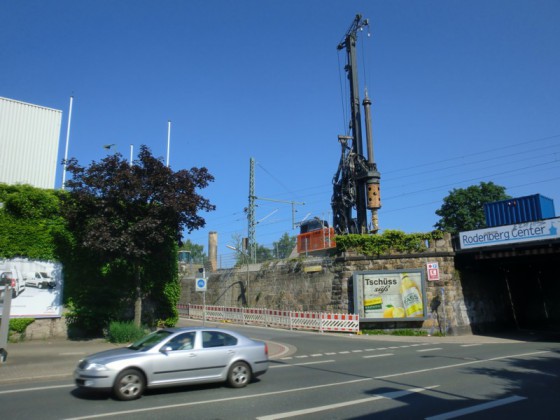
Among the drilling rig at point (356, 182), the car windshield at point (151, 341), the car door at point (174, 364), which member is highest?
the drilling rig at point (356, 182)

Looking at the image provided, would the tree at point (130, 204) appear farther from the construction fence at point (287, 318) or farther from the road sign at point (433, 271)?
the road sign at point (433, 271)

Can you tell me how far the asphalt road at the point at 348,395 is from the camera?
7336mm

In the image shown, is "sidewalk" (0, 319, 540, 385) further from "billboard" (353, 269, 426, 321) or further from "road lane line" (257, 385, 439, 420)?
"road lane line" (257, 385, 439, 420)

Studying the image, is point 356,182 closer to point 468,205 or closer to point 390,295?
point 390,295

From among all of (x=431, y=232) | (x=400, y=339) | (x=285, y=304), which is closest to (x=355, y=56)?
(x=431, y=232)

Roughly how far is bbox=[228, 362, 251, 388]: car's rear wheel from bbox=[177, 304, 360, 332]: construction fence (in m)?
11.8

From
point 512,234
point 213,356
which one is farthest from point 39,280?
point 512,234

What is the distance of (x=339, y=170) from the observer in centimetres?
3362

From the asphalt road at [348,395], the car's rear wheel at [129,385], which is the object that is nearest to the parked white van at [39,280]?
the asphalt road at [348,395]

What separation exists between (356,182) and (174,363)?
24.9 metres

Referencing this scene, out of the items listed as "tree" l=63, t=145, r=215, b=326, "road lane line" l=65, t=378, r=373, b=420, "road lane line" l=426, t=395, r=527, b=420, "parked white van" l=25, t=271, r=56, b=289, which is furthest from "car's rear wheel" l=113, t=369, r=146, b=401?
"parked white van" l=25, t=271, r=56, b=289

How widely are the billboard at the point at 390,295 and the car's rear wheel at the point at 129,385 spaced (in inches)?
731

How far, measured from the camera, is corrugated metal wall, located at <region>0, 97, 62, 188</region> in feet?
77.8

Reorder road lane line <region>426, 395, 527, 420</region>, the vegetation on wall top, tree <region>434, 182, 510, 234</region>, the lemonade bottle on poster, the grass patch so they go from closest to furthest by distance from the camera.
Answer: road lane line <region>426, 395, 527, 420</region> → the grass patch → the lemonade bottle on poster → the vegetation on wall top → tree <region>434, 182, 510, 234</region>
